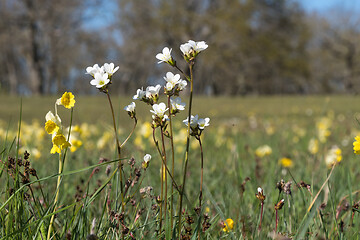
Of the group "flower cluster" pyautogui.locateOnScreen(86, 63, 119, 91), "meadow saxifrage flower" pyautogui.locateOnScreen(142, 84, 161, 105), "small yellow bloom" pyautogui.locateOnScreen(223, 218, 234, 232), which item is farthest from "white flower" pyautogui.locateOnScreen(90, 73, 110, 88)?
"small yellow bloom" pyautogui.locateOnScreen(223, 218, 234, 232)

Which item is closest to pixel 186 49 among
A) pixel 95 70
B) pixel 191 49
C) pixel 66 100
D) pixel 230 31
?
pixel 191 49

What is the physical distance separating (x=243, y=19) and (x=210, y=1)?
390cm

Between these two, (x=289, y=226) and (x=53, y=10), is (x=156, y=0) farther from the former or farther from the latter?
(x=289, y=226)

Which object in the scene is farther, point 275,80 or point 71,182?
point 275,80

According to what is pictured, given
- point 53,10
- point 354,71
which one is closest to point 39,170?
point 53,10

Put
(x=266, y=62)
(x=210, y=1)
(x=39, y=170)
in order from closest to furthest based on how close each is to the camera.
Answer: (x=39, y=170) → (x=210, y=1) → (x=266, y=62)

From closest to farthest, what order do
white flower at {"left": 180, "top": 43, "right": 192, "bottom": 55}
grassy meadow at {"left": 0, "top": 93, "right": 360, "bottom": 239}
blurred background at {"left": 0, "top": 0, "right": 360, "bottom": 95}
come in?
white flower at {"left": 180, "top": 43, "right": 192, "bottom": 55}, grassy meadow at {"left": 0, "top": 93, "right": 360, "bottom": 239}, blurred background at {"left": 0, "top": 0, "right": 360, "bottom": 95}

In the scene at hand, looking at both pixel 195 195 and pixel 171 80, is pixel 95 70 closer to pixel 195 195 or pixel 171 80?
pixel 171 80

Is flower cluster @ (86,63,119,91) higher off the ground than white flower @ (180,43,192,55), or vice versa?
white flower @ (180,43,192,55)

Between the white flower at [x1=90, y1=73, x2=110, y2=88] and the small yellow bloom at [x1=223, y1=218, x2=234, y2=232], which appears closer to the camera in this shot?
the white flower at [x1=90, y1=73, x2=110, y2=88]

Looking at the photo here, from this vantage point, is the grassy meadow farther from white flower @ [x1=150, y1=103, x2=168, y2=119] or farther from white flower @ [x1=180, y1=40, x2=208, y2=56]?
white flower @ [x1=180, y1=40, x2=208, y2=56]

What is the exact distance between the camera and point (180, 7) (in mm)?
30172

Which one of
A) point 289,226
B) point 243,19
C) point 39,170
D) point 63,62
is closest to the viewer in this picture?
point 289,226

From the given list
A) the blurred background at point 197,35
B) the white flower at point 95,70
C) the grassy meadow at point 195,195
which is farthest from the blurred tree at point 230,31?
the white flower at point 95,70
